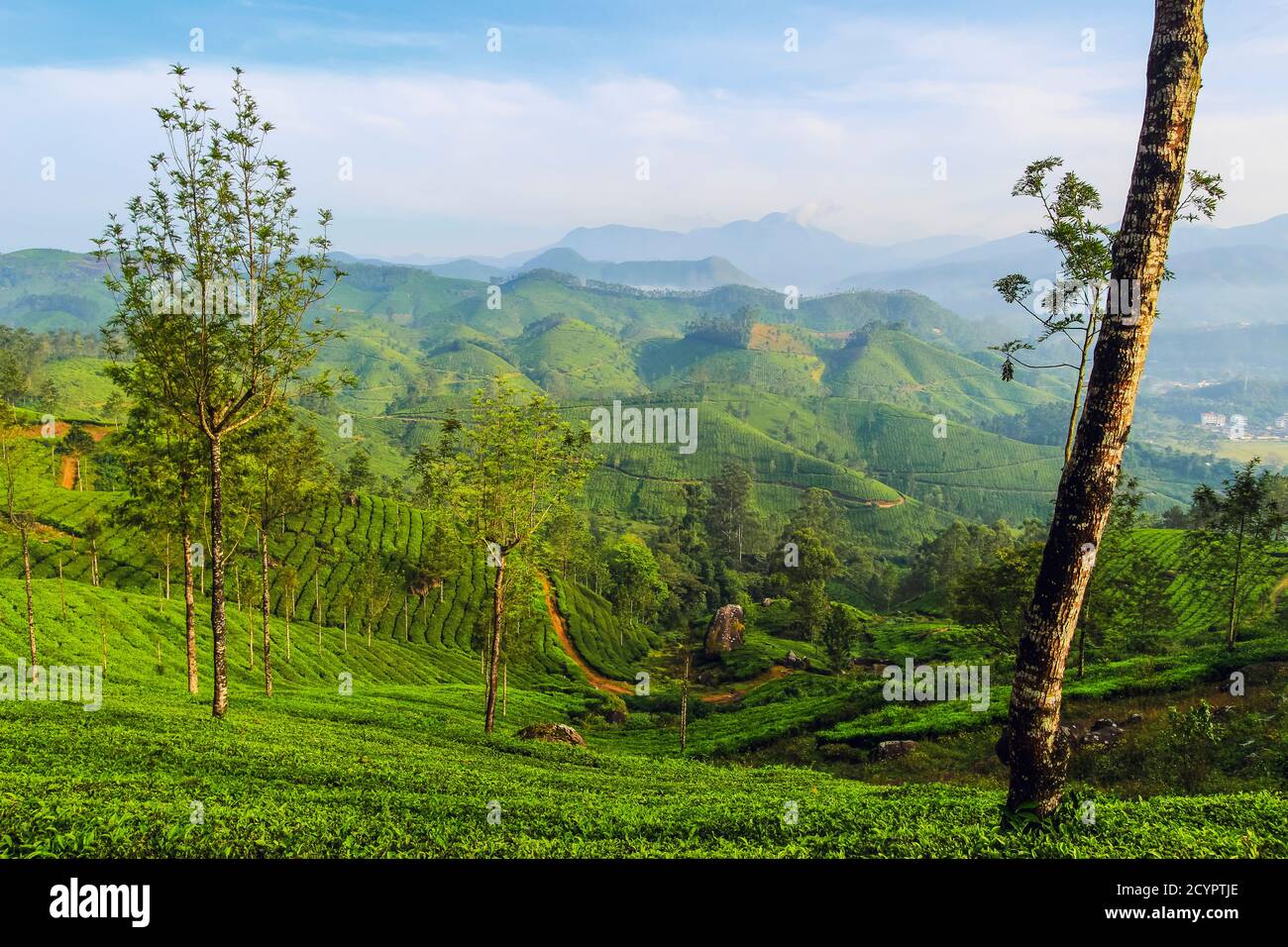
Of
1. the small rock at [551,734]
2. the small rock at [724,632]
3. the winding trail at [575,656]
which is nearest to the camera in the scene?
the small rock at [551,734]

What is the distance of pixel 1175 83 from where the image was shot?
23.1 ft

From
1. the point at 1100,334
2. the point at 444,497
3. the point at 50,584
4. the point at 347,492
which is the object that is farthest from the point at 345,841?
the point at 347,492

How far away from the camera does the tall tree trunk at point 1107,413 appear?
7062 millimetres

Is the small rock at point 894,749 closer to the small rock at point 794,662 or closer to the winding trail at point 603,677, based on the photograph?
the winding trail at point 603,677

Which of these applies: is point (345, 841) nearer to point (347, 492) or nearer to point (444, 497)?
point (444, 497)

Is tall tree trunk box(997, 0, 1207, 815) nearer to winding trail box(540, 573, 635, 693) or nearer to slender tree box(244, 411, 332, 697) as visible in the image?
slender tree box(244, 411, 332, 697)

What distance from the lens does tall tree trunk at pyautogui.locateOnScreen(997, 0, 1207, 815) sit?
7062 millimetres

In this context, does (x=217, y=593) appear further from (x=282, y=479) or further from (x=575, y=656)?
(x=575, y=656)

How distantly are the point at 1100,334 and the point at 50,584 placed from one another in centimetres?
5143

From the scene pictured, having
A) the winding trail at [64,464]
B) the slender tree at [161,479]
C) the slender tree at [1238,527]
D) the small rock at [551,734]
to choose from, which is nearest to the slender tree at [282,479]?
the slender tree at [161,479]

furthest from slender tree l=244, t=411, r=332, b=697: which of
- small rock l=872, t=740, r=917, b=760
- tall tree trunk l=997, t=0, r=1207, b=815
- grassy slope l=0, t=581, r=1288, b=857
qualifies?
tall tree trunk l=997, t=0, r=1207, b=815

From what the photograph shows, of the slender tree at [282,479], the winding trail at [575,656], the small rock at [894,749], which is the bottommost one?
the winding trail at [575,656]

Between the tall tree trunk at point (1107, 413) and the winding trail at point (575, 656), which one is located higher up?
the tall tree trunk at point (1107, 413)

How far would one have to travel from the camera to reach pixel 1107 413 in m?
7.26
